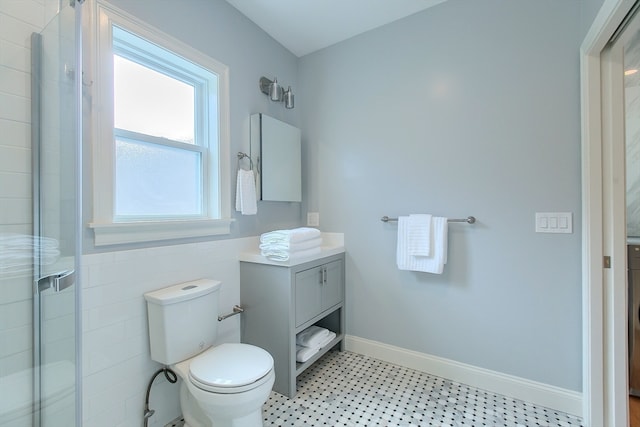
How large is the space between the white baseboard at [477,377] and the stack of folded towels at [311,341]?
28 centimetres

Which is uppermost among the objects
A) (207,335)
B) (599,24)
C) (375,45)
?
(375,45)

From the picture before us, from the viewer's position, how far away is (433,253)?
6.24 feet

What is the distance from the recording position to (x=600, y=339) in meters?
1.45

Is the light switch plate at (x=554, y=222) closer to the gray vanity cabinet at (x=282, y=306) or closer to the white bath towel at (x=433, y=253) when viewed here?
the white bath towel at (x=433, y=253)

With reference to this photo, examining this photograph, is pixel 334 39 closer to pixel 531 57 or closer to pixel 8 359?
pixel 531 57

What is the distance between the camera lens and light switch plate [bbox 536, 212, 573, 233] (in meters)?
1.61

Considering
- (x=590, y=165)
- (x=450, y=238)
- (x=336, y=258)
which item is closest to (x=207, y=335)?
(x=336, y=258)

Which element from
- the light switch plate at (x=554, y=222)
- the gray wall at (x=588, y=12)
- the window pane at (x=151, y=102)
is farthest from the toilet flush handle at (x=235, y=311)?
the gray wall at (x=588, y=12)

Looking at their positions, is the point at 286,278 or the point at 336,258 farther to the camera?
the point at 336,258

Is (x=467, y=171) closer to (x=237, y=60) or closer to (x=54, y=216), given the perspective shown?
(x=237, y=60)

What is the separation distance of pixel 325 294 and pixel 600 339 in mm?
1530

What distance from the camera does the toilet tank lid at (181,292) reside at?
1401 mm

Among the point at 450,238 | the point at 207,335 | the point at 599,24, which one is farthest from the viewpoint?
the point at 450,238

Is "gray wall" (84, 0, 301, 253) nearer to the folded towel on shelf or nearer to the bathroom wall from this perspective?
the bathroom wall
